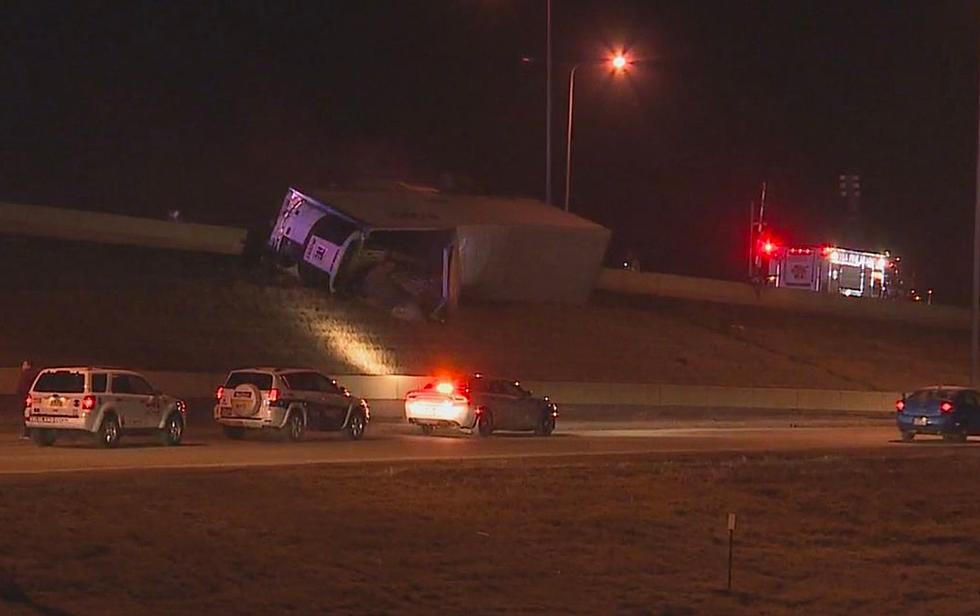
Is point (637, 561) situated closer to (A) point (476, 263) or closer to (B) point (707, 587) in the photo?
(B) point (707, 587)

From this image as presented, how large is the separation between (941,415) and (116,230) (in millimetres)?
32567

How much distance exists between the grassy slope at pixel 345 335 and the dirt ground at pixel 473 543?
22.4m

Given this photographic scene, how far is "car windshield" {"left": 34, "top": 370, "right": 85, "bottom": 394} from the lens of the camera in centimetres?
2977

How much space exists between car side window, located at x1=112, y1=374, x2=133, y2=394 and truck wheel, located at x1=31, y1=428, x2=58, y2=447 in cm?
141

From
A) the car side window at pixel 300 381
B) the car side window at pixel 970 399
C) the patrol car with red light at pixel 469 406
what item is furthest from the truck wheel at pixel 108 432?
the car side window at pixel 970 399

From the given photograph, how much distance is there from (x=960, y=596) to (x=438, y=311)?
39865 mm

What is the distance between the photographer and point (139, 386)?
31.0m

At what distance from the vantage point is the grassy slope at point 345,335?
4738 cm

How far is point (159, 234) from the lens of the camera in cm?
6156

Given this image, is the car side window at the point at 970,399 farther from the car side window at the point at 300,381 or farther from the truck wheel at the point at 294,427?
the truck wheel at the point at 294,427

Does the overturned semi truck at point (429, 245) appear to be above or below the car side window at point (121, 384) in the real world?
above

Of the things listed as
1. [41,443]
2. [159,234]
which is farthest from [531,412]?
[159,234]

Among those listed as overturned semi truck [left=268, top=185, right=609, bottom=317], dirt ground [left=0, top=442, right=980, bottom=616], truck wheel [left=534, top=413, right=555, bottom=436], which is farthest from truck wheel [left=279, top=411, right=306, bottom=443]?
overturned semi truck [left=268, top=185, right=609, bottom=317]

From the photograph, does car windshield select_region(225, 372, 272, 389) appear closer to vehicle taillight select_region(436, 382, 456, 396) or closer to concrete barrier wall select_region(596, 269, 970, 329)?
vehicle taillight select_region(436, 382, 456, 396)
